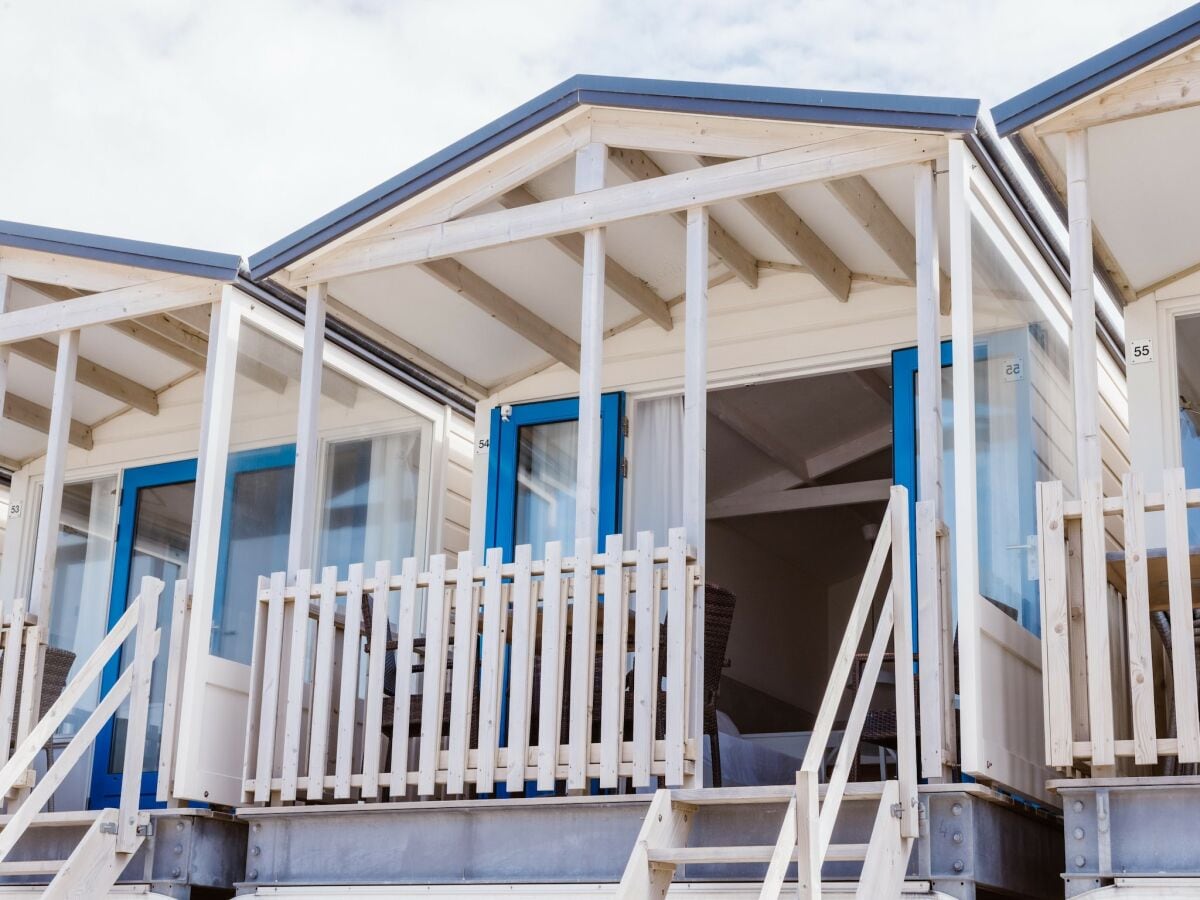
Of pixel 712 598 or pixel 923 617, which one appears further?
pixel 712 598

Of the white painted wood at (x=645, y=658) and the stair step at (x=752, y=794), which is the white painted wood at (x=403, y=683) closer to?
the white painted wood at (x=645, y=658)

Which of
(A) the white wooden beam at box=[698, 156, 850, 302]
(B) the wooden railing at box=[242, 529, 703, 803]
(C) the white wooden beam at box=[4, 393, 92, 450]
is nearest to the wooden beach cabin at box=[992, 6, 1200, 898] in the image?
A: (A) the white wooden beam at box=[698, 156, 850, 302]

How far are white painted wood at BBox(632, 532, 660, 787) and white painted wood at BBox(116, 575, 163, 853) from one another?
1984 millimetres

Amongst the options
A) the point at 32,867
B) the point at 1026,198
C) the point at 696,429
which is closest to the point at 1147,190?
the point at 1026,198

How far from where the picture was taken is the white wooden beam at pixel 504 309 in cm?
720

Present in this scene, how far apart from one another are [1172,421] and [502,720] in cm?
317

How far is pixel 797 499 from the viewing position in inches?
400

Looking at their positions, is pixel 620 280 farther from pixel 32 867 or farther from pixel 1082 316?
pixel 32 867

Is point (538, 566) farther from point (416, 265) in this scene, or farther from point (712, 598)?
point (416, 265)

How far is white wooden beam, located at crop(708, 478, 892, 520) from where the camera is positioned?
9.78 meters

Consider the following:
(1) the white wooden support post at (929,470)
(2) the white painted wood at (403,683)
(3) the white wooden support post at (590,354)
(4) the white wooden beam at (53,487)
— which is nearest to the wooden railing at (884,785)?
(1) the white wooden support post at (929,470)

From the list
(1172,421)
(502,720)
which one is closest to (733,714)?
(502,720)

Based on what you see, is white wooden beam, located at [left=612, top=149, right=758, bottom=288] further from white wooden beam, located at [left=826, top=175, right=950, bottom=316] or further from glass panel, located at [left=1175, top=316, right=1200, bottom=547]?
glass panel, located at [left=1175, top=316, right=1200, bottom=547]

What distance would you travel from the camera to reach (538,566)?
590 cm
